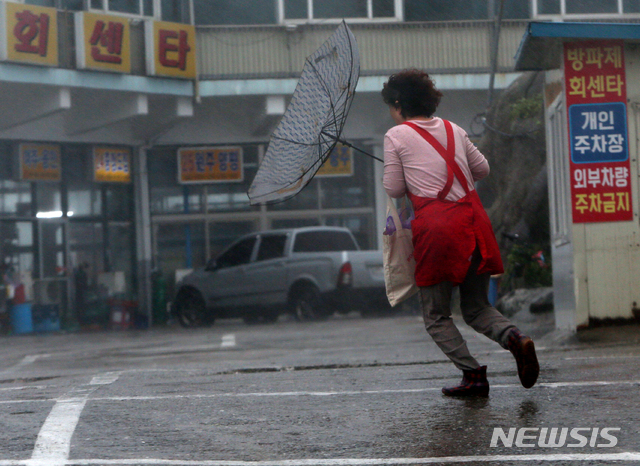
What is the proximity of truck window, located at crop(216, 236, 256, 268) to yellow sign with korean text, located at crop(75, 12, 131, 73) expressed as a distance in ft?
12.4

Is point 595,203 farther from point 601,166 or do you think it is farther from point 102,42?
point 102,42

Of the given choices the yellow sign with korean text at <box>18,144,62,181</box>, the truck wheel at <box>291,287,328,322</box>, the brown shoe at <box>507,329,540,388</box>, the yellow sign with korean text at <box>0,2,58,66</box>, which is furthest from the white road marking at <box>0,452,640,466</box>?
the yellow sign with korean text at <box>18,144,62,181</box>

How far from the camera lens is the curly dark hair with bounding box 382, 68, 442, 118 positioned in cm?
511

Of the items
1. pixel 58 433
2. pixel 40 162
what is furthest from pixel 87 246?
pixel 58 433

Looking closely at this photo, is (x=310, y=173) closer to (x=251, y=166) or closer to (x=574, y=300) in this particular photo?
(x=574, y=300)

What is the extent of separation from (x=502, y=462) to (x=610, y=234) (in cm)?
560

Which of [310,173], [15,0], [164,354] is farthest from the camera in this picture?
[15,0]

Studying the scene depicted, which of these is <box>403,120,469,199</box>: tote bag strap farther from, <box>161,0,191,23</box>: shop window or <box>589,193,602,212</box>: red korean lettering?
<box>161,0,191,23</box>: shop window

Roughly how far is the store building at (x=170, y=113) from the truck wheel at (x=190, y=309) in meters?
1.68

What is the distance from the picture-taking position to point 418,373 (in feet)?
20.2

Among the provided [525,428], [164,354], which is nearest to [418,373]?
[525,428]

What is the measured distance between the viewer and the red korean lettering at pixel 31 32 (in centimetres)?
1603

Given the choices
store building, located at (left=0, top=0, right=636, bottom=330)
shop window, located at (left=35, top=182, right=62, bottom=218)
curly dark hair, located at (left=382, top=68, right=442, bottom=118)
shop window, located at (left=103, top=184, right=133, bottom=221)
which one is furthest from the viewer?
shop window, located at (left=103, top=184, right=133, bottom=221)

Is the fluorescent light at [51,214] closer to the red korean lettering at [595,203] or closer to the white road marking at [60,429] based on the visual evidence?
the red korean lettering at [595,203]
